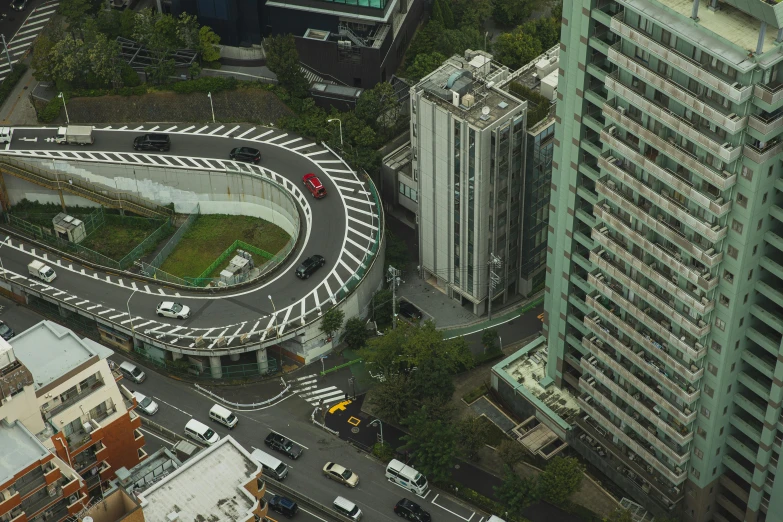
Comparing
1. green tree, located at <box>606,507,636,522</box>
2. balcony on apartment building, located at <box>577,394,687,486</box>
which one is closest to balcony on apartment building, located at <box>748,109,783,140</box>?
balcony on apartment building, located at <box>577,394,687,486</box>

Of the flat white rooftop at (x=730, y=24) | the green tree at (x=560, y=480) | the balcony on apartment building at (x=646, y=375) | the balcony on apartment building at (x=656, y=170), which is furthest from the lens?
the green tree at (x=560, y=480)

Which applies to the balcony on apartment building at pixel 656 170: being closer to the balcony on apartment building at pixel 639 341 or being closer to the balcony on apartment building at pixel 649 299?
the balcony on apartment building at pixel 649 299

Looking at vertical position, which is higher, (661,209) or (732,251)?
(661,209)

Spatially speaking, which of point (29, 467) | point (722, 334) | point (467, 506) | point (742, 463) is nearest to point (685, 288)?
point (722, 334)

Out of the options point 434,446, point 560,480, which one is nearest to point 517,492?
point 560,480

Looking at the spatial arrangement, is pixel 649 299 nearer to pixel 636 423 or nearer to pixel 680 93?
pixel 636 423

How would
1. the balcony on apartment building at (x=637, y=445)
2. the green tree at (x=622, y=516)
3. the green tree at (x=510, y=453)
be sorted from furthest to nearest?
the green tree at (x=510, y=453) → the green tree at (x=622, y=516) → the balcony on apartment building at (x=637, y=445)

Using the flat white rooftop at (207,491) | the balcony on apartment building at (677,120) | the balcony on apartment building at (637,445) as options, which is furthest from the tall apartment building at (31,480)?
the balcony on apartment building at (677,120)

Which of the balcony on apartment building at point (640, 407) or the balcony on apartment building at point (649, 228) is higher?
the balcony on apartment building at point (649, 228)
